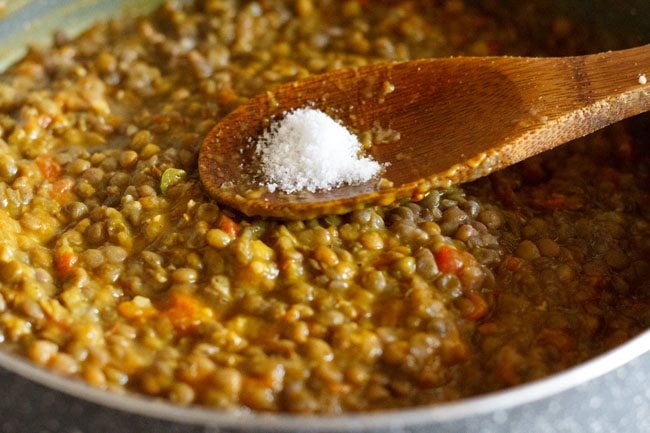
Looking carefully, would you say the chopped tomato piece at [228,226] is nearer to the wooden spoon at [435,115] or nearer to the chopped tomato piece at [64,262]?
the wooden spoon at [435,115]

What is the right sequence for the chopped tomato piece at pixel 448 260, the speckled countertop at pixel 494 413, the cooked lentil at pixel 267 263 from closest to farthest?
the speckled countertop at pixel 494 413, the cooked lentil at pixel 267 263, the chopped tomato piece at pixel 448 260

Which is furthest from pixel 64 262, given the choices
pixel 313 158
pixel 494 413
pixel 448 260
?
pixel 494 413

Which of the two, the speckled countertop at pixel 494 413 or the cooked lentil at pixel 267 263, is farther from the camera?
the cooked lentil at pixel 267 263

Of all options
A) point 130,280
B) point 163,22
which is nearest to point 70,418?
point 130,280

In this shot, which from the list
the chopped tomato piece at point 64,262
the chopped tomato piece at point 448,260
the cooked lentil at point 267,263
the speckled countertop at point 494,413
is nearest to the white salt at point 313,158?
the cooked lentil at point 267,263

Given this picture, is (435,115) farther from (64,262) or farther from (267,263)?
(64,262)

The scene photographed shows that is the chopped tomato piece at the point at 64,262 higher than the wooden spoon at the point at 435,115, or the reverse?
the chopped tomato piece at the point at 64,262

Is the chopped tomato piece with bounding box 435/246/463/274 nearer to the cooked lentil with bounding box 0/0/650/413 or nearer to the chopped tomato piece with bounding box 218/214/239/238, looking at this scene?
the cooked lentil with bounding box 0/0/650/413
